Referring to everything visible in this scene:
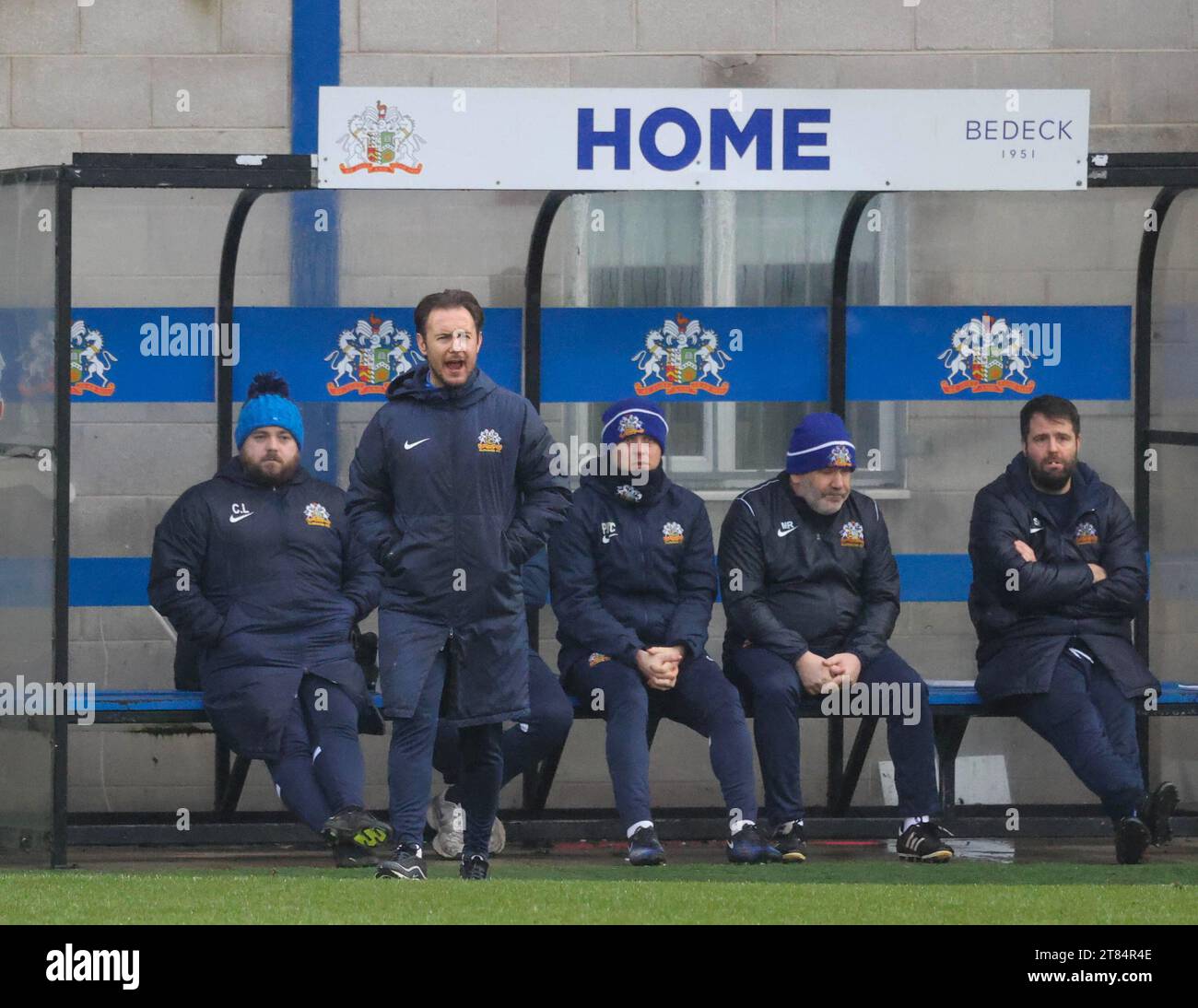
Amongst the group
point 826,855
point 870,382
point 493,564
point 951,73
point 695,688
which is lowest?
point 826,855

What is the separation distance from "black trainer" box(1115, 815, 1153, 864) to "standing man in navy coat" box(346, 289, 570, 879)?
193 centimetres

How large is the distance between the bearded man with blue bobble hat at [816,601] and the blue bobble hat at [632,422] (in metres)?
0.37

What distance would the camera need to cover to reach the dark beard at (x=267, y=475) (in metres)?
6.70

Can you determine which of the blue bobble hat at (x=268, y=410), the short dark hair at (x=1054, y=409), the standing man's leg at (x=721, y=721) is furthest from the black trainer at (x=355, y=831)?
the short dark hair at (x=1054, y=409)

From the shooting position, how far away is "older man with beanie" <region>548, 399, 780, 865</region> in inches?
256

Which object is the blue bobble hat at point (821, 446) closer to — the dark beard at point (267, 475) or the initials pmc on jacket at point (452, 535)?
the initials pmc on jacket at point (452, 535)

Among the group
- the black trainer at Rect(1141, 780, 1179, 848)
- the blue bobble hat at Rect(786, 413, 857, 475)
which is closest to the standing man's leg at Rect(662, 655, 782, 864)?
the blue bobble hat at Rect(786, 413, 857, 475)

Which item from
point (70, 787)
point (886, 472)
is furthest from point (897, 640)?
point (70, 787)

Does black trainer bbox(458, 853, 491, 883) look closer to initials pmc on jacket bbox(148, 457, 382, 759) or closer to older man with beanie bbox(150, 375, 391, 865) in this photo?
older man with beanie bbox(150, 375, 391, 865)

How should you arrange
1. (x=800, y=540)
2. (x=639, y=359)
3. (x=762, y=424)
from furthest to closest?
(x=762, y=424) < (x=639, y=359) < (x=800, y=540)

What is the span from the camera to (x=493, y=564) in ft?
18.9

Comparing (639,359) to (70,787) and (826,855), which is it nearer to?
(826,855)

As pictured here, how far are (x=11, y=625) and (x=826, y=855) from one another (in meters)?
2.63

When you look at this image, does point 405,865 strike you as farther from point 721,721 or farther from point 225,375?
point 225,375
